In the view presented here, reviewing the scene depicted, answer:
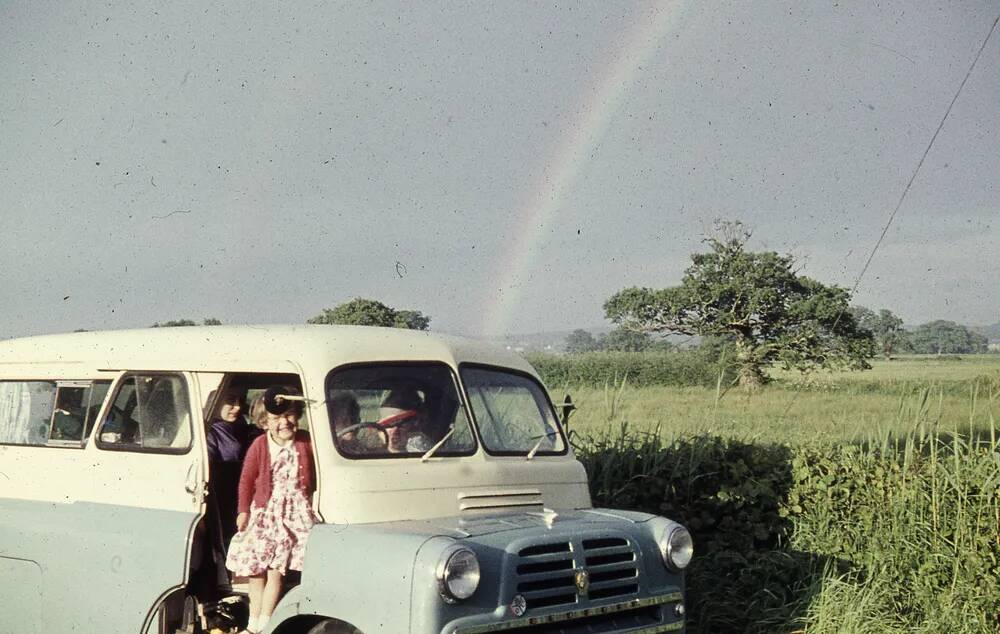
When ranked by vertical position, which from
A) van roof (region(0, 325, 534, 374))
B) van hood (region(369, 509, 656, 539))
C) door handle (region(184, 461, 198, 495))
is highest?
van roof (region(0, 325, 534, 374))

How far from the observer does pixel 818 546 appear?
27.1ft

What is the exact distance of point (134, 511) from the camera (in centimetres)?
616

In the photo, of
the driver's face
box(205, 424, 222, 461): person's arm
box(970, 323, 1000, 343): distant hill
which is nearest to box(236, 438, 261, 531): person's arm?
the driver's face

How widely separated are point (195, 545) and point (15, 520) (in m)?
1.42

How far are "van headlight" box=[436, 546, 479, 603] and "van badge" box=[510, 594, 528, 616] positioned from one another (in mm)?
226

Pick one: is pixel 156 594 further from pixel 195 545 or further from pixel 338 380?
pixel 338 380

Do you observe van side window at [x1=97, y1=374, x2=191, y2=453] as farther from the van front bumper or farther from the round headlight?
the round headlight

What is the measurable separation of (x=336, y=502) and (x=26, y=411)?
288 centimetres

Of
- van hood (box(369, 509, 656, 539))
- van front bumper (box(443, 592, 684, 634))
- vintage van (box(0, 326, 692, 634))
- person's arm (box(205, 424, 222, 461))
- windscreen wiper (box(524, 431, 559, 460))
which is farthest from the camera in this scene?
person's arm (box(205, 424, 222, 461))

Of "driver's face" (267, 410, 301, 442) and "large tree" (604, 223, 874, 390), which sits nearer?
"driver's face" (267, 410, 301, 442)

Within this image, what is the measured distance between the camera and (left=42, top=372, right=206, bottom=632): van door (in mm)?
5855

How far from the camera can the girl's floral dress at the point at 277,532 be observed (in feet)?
18.4

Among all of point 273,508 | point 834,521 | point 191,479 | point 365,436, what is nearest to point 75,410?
point 191,479

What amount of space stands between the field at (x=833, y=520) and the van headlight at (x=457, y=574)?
3423 mm
